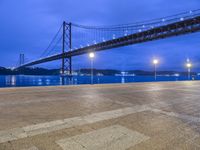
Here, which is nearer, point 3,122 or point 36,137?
point 36,137

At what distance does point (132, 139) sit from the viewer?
275 centimetres

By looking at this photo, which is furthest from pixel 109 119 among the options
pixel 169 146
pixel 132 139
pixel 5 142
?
pixel 5 142

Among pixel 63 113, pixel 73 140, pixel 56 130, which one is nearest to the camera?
pixel 73 140

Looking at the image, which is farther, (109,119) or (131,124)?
(109,119)

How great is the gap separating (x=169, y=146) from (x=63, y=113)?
2.73m

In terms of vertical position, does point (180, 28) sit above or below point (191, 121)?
above

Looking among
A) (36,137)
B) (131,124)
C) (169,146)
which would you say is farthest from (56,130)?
(169,146)

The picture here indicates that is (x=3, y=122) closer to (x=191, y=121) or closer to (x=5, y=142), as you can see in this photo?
(x=5, y=142)

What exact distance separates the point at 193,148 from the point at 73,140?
181 centimetres

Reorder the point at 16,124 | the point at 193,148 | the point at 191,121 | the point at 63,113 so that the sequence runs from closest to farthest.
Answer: the point at 193,148
the point at 16,124
the point at 191,121
the point at 63,113

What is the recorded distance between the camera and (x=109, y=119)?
387cm

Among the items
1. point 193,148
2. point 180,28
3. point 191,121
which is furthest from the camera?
point 180,28

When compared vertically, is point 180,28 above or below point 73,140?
above

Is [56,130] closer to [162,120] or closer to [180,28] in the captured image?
[162,120]
